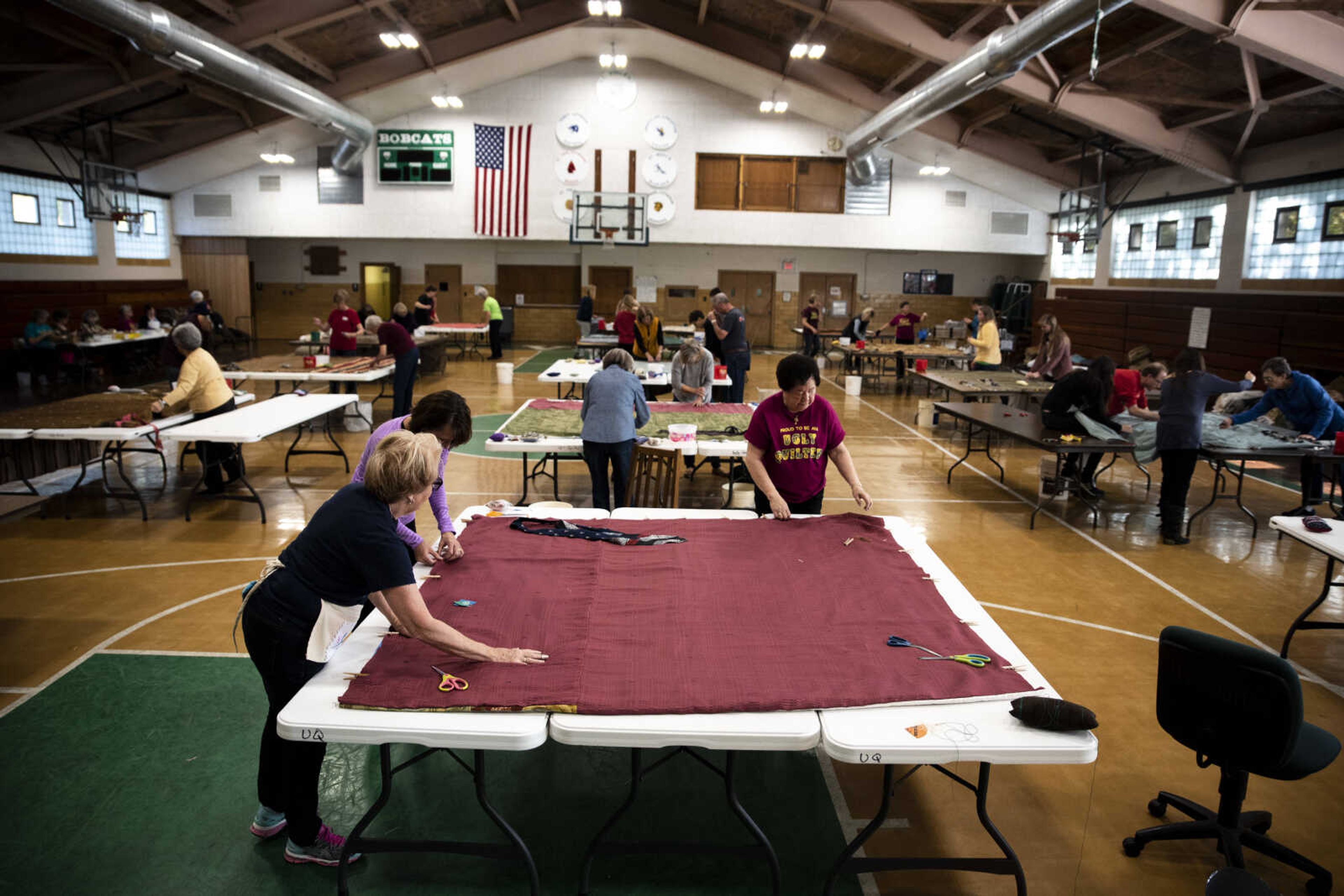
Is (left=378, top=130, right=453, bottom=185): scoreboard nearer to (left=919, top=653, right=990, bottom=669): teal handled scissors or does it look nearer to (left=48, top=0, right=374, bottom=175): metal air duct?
(left=48, top=0, right=374, bottom=175): metal air duct

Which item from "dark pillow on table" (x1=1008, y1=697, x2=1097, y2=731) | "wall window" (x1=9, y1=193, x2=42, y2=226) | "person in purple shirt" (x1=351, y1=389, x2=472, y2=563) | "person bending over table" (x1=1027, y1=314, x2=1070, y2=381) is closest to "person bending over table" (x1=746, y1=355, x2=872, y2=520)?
"person in purple shirt" (x1=351, y1=389, x2=472, y2=563)

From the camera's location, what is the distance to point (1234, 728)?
2729mm

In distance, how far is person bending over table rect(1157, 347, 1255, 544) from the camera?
6.58 m

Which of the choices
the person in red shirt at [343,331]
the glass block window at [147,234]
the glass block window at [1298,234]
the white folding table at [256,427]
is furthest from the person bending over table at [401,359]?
the glass block window at [1298,234]

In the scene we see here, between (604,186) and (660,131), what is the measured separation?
1.77m

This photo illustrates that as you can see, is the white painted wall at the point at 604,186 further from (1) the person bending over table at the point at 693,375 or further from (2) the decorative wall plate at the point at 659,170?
(1) the person bending over table at the point at 693,375

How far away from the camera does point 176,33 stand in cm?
1070

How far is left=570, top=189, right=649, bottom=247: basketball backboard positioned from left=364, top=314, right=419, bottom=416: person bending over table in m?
10.1

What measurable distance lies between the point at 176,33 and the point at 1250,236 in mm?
15469

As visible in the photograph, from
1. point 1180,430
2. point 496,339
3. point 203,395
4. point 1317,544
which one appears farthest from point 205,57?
point 1317,544

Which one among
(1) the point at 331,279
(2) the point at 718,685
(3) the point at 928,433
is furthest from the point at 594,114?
(2) the point at 718,685

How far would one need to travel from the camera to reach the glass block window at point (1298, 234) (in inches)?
449

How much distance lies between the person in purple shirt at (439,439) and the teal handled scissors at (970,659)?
179 centimetres

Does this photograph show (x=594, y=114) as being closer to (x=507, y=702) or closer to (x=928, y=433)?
(x=928, y=433)
